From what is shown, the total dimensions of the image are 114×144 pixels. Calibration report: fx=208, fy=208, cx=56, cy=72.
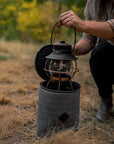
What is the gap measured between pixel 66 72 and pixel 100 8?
2.79ft

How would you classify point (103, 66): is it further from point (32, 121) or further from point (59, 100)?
point (32, 121)

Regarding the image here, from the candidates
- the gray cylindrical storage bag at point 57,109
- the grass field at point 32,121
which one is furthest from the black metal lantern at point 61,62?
the grass field at point 32,121

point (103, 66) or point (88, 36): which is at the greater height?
point (88, 36)

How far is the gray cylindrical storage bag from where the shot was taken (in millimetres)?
1734

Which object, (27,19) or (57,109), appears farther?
(27,19)

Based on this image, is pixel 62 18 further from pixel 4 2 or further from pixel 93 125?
pixel 4 2

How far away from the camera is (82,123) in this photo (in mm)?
2285

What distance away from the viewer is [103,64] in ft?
7.35

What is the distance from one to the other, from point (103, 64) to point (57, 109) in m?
0.81

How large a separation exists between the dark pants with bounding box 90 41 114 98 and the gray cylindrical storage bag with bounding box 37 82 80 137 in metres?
0.59

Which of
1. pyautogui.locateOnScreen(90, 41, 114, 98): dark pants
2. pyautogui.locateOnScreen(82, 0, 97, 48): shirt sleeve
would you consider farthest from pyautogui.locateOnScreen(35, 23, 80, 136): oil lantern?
pyautogui.locateOnScreen(82, 0, 97, 48): shirt sleeve

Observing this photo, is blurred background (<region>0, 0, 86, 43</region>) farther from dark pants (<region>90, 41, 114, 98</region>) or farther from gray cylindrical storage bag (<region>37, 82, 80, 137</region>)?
gray cylindrical storage bag (<region>37, 82, 80, 137</region>)

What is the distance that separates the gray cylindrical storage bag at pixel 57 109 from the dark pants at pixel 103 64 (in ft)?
1.92

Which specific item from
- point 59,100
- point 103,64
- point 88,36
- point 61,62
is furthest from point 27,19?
point 59,100
